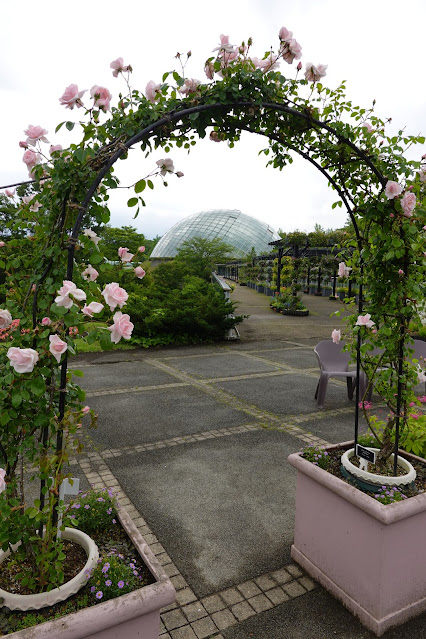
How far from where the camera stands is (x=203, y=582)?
107 inches

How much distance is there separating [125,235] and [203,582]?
27.7 metres

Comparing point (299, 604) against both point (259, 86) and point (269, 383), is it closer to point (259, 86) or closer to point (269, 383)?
point (259, 86)

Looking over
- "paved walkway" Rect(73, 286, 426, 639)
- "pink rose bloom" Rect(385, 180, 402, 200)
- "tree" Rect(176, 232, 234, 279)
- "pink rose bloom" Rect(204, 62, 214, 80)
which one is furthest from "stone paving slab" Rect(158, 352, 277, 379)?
"tree" Rect(176, 232, 234, 279)

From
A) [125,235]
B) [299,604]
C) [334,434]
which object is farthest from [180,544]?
[125,235]

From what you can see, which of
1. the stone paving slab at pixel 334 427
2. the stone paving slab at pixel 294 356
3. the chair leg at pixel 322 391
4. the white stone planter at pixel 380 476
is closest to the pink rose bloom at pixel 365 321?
the white stone planter at pixel 380 476

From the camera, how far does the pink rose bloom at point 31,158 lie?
6.45 ft

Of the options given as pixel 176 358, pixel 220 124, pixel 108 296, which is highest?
pixel 220 124

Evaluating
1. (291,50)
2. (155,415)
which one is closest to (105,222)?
(291,50)

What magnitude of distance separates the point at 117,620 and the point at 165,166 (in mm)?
2014

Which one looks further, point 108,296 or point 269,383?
point 269,383

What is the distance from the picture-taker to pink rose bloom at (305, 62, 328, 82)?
8.23ft

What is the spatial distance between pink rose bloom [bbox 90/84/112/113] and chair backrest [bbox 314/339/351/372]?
17.6 ft

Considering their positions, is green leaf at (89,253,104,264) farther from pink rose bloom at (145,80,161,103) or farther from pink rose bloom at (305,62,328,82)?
pink rose bloom at (305,62,328,82)

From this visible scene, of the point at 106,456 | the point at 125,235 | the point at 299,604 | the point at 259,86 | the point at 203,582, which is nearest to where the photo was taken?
the point at 259,86
